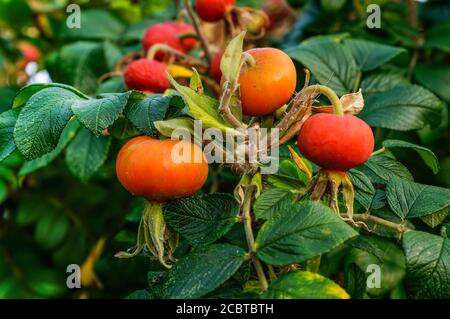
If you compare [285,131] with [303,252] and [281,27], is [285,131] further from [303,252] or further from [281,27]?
[281,27]

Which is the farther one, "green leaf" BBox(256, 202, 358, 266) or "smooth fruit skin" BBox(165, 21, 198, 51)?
"smooth fruit skin" BBox(165, 21, 198, 51)

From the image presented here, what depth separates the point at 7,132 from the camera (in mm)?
981

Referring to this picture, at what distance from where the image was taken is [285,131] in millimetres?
917

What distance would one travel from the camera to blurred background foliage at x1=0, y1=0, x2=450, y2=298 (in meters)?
1.62

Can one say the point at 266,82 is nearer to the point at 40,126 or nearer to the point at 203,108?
the point at 203,108

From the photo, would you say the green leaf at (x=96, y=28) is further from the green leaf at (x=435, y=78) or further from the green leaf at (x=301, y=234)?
the green leaf at (x=301, y=234)

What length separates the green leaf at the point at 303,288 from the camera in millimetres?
775

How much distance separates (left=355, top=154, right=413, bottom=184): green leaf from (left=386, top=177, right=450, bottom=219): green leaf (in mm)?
32

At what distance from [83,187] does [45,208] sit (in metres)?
0.15

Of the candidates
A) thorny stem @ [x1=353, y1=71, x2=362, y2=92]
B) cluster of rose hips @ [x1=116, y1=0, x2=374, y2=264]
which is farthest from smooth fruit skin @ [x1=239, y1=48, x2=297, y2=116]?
thorny stem @ [x1=353, y1=71, x2=362, y2=92]

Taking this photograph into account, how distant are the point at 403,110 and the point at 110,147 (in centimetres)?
75

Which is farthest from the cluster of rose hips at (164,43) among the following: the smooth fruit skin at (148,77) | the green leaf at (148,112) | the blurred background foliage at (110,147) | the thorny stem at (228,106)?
the thorny stem at (228,106)

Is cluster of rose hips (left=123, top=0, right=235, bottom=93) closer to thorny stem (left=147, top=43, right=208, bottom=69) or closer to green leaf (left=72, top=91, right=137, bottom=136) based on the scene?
thorny stem (left=147, top=43, right=208, bottom=69)

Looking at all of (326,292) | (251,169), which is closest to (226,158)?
(251,169)
